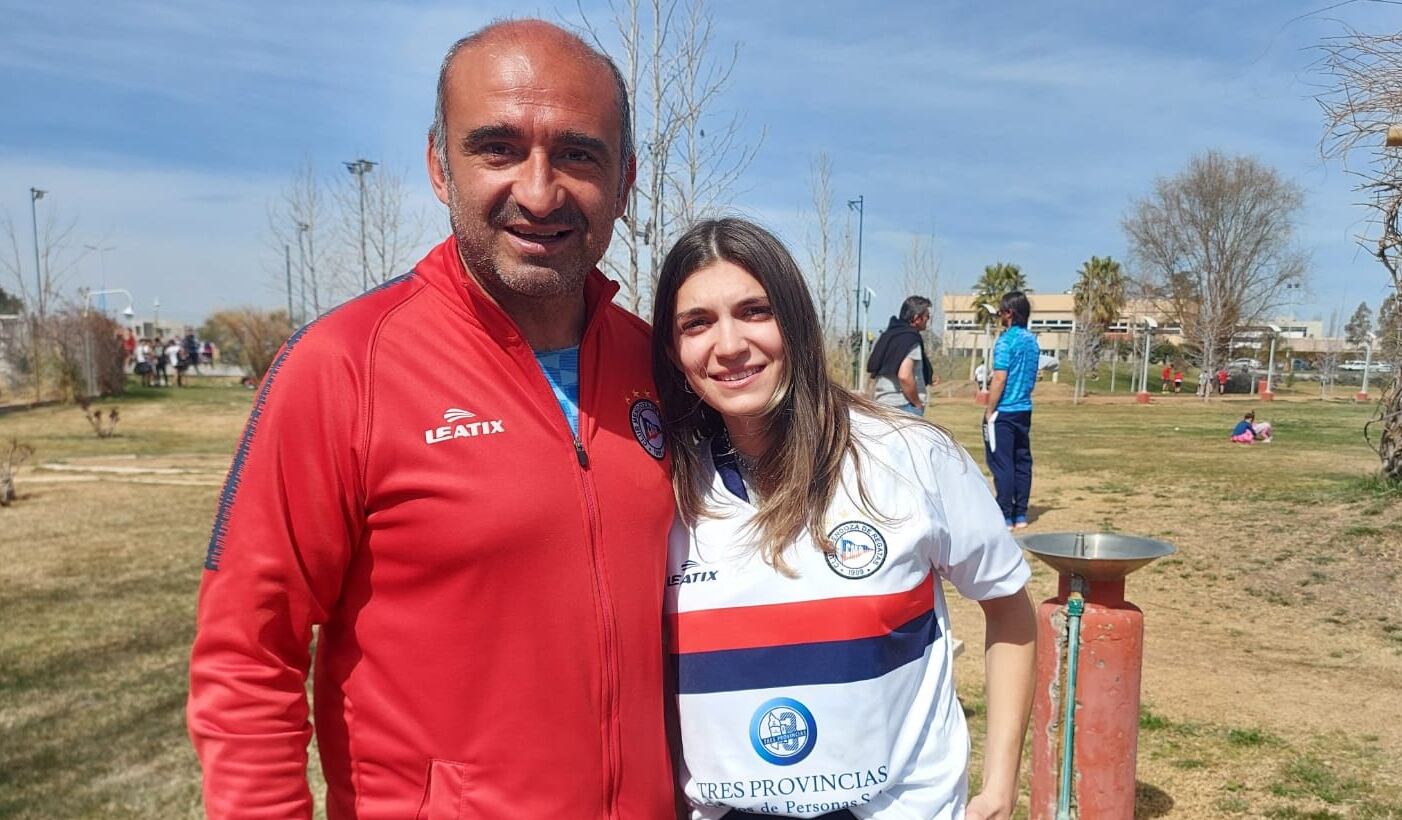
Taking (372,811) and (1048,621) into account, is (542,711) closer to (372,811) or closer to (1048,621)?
(372,811)

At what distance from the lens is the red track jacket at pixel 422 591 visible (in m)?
1.44

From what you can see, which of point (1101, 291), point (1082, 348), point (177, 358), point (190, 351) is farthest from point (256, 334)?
point (1101, 291)

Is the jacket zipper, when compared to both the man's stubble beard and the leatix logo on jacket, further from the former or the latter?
the man's stubble beard

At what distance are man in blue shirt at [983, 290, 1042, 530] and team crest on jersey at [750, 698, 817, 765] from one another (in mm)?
6897

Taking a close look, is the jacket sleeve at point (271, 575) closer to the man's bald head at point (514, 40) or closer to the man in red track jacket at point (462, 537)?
the man in red track jacket at point (462, 537)

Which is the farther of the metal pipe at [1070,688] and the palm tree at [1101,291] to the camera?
the palm tree at [1101,291]

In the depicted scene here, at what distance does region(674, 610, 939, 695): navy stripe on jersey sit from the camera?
5.58 ft

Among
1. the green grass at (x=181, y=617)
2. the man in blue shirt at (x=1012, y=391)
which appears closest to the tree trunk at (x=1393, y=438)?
the green grass at (x=181, y=617)

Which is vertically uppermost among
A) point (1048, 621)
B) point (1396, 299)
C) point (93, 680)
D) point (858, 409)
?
point (1396, 299)

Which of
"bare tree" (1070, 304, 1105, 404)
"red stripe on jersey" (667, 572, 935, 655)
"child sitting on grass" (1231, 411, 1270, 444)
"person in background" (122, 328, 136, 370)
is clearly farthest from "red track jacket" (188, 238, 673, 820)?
"bare tree" (1070, 304, 1105, 404)

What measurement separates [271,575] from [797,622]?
3.02ft

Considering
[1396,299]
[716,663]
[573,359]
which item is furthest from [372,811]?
[1396,299]

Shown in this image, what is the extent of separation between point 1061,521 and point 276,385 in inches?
371

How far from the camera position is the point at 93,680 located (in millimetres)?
5324
